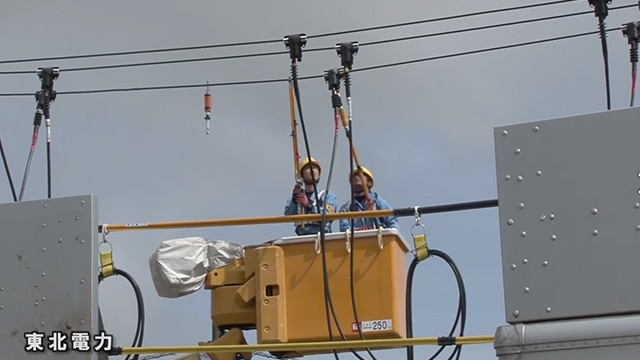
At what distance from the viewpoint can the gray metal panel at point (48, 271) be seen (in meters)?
6.52

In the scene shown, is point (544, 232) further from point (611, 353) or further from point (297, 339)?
point (297, 339)

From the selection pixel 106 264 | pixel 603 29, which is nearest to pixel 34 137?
pixel 106 264

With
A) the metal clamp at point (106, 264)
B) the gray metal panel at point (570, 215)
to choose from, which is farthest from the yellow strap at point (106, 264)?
the gray metal panel at point (570, 215)

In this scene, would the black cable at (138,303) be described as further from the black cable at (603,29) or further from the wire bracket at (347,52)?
the black cable at (603,29)

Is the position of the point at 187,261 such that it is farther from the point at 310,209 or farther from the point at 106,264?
the point at 310,209

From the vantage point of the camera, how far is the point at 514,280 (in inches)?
202

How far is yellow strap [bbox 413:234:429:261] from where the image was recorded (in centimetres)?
675

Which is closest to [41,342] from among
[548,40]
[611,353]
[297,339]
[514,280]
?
[297,339]

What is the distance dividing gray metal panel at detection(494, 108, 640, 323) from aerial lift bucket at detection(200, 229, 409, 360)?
1.68 meters

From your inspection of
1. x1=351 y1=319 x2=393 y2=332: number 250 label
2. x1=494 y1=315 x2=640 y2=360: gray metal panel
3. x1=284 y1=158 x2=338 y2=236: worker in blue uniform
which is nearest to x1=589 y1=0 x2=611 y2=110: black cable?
x1=494 y1=315 x2=640 y2=360: gray metal panel

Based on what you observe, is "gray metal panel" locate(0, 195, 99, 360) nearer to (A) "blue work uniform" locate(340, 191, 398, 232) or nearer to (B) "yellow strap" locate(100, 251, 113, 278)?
(B) "yellow strap" locate(100, 251, 113, 278)

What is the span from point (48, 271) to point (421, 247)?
7.78ft

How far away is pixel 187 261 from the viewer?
7.44 m

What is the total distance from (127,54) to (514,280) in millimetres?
5377
